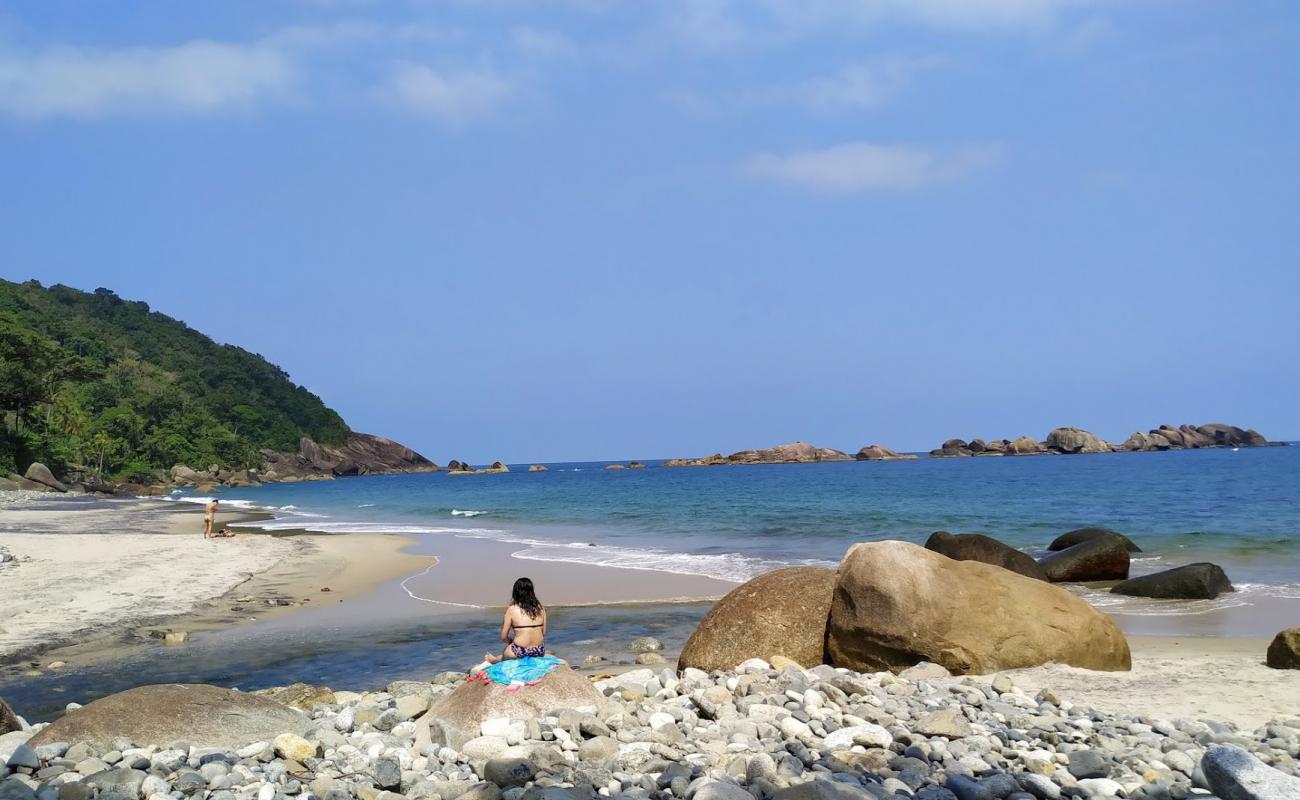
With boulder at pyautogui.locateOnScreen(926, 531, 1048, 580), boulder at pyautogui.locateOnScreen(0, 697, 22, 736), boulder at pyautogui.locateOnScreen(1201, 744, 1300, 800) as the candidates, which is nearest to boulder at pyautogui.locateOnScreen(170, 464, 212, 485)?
boulder at pyautogui.locateOnScreen(926, 531, 1048, 580)

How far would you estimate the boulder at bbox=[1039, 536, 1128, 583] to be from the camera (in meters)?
18.9

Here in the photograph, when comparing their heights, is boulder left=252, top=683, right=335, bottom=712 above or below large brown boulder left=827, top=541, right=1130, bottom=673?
below

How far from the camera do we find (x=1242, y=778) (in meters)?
5.22

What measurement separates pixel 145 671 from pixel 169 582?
763cm

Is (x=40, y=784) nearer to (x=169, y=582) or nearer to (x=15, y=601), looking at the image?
(x=15, y=601)

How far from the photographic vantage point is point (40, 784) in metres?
5.90

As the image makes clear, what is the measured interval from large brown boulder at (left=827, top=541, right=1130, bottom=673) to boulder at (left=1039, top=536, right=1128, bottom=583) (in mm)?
9211

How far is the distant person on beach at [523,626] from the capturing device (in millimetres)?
7859

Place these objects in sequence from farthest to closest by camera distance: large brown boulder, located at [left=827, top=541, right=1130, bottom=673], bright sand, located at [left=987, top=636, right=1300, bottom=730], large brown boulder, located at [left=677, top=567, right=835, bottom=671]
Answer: large brown boulder, located at [left=677, top=567, right=835, bottom=671] → large brown boulder, located at [left=827, top=541, right=1130, bottom=673] → bright sand, located at [left=987, top=636, right=1300, bottom=730]

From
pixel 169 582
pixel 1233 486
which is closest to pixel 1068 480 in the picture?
pixel 1233 486

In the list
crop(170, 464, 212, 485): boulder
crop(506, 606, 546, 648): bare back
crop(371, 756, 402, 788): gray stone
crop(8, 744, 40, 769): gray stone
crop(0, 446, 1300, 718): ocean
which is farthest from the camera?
crop(170, 464, 212, 485): boulder

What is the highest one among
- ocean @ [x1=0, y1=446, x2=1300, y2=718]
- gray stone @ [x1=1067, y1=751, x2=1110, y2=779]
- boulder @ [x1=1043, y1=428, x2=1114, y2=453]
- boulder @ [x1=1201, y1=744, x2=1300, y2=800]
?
boulder @ [x1=1043, y1=428, x2=1114, y2=453]

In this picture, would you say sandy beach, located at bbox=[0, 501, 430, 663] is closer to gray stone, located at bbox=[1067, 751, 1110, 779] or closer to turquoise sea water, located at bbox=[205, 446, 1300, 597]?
turquoise sea water, located at bbox=[205, 446, 1300, 597]

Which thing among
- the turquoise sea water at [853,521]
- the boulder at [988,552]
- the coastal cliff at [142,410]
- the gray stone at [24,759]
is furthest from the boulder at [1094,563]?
the coastal cliff at [142,410]
